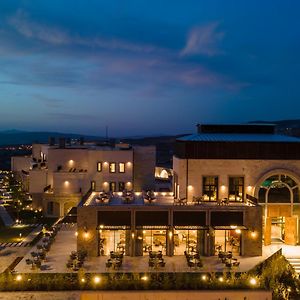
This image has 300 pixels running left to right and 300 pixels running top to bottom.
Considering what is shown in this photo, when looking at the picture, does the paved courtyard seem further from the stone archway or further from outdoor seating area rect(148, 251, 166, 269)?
the stone archway

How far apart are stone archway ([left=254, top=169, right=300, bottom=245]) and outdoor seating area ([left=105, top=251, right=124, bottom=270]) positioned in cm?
1078

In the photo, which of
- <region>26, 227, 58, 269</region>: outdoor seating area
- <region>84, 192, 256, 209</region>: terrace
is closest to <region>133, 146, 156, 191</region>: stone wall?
<region>84, 192, 256, 209</region>: terrace

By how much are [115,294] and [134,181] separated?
27.7 meters

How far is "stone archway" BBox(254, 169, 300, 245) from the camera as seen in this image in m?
31.7

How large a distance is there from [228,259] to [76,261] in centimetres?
Result: 915

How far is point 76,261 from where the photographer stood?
26.2 meters

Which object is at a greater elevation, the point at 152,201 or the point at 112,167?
the point at 112,167

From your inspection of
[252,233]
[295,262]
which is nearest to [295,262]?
[295,262]

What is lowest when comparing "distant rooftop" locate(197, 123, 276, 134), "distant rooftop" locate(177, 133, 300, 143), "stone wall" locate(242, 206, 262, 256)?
"stone wall" locate(242, 206, 262, 256)

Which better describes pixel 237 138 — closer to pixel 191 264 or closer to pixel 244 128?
pixel 244 128

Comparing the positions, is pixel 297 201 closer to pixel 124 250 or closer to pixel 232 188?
pixel 232 188

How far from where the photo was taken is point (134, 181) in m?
49.4

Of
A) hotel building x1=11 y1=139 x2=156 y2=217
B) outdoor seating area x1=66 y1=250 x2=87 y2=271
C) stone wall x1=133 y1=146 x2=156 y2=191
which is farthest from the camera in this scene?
stone wall x1=133 y1=146 x2=156 y2=191

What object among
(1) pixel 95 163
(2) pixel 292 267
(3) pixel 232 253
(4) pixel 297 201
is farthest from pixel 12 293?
(1) pixel 95 163
